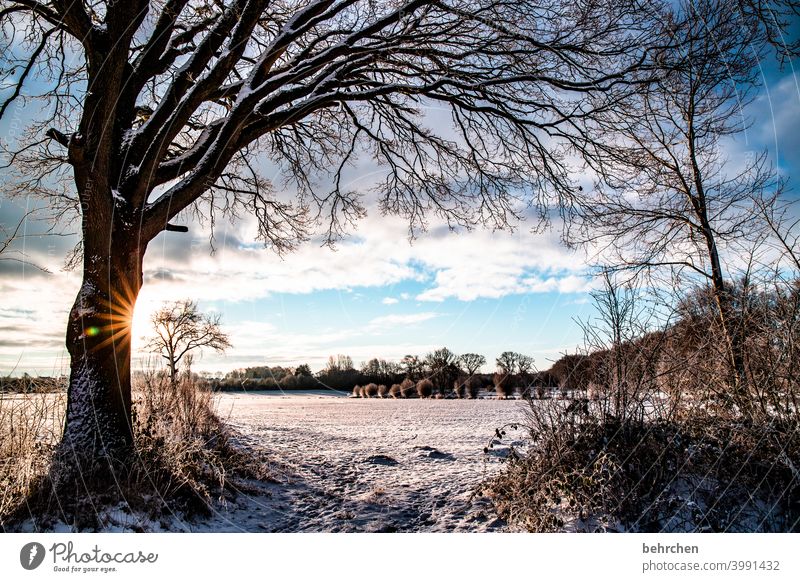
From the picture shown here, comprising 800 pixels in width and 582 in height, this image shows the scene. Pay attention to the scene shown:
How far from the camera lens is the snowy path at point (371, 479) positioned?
15.3ft

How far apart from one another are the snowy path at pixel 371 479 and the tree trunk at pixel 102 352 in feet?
5.20

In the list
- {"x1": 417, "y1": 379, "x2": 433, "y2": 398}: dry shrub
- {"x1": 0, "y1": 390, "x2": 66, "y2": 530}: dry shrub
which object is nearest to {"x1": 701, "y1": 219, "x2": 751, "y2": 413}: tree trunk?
{"x1": 417, "y1": 379, "x2": 433, "y2": 398}: dry shrub

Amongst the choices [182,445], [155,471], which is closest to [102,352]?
[182,445]

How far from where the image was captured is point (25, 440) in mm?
4637

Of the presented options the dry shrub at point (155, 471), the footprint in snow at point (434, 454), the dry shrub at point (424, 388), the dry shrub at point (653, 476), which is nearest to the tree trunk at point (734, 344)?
the dry shrub at point (653, 476)

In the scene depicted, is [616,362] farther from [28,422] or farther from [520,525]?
[28,422]

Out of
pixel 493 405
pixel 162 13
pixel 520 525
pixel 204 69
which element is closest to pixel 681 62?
pixel 520 525

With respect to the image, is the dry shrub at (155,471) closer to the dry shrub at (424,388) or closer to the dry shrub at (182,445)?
the dry shrub at (182,445)

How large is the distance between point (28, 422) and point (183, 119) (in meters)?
3.93

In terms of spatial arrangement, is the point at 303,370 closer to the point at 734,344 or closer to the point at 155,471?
the point at 155,471

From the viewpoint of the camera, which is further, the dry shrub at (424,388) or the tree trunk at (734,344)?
the dry shrub at (424,388)

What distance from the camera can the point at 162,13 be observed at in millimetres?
6461

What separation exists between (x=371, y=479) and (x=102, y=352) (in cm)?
371

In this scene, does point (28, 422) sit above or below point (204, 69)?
below
